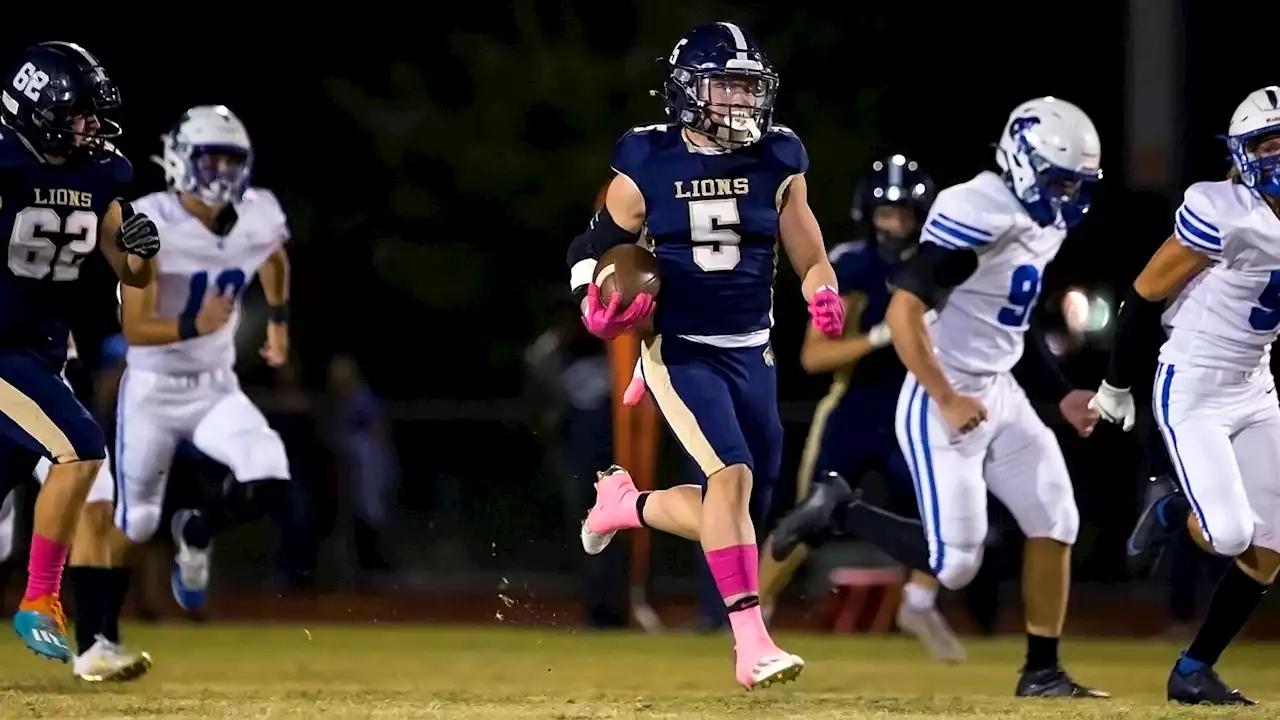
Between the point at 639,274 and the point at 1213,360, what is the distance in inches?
68.9

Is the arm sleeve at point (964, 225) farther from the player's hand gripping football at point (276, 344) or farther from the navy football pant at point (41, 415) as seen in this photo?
the player's hand gripping football at point (276, 344)

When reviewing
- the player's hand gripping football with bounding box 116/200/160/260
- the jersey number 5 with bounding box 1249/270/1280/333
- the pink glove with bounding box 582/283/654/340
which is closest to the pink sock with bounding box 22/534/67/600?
the player's hand gripping football with bounding box 116/200/160/260

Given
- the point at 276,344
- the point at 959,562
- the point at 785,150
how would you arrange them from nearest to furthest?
the point at 785,150 < the point at 959,562 < the point at 276,344

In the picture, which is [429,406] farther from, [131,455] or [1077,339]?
[131,455]

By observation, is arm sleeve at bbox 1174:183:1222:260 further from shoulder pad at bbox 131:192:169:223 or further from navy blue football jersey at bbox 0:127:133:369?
shoulder pad at bbox 131:192:169:223

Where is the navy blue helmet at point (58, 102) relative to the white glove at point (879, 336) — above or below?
above

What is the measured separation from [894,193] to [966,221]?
5.76ft

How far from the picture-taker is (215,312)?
285 inches

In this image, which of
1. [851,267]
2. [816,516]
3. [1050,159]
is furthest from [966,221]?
[851,267]

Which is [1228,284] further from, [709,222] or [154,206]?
[154,206]

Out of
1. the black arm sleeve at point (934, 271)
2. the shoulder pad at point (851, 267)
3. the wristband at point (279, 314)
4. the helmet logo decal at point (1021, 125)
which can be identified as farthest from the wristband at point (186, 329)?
the helmet logo decal at point (1021, 125)

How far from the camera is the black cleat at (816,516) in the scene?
7398 millimetres

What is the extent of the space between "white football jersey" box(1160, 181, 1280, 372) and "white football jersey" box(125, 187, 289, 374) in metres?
3.24

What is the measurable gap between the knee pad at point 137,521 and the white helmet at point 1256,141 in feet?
12.2
